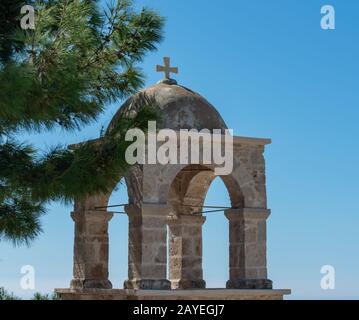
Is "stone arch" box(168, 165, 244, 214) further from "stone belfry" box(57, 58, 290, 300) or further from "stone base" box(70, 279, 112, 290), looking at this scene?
"stone base" box(70, 279, 112, 290)

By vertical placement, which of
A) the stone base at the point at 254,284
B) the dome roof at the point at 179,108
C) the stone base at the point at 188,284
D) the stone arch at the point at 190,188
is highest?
the dome roof at the point at 179,108

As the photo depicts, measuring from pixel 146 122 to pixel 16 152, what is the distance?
1604 mm

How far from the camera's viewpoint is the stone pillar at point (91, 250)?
11398 mm

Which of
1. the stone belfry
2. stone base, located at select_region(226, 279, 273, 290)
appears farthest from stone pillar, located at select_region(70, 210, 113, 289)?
stone base, located at select_region(226, 279, 273, 290)

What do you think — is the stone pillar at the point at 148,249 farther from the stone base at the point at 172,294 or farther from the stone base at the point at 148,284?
the stone base at the point at 172,294

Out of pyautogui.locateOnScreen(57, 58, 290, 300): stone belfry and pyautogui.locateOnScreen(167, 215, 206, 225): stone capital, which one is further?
pyautogui.locateOnScreen(167, 215, 206, 225): stone capital

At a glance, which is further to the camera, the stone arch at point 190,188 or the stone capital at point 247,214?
the stone arch at point 190,188

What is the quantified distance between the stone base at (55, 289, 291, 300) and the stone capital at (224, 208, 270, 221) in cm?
104

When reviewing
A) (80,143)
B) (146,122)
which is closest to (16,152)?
(80,143)

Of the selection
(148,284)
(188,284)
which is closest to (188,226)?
(188,284)

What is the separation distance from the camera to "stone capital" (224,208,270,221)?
11119 millimetres

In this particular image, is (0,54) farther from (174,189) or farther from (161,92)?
(174,189)

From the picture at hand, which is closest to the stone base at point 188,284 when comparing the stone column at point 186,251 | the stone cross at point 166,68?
the stone column at point 186,251

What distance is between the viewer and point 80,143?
30.5 feet
